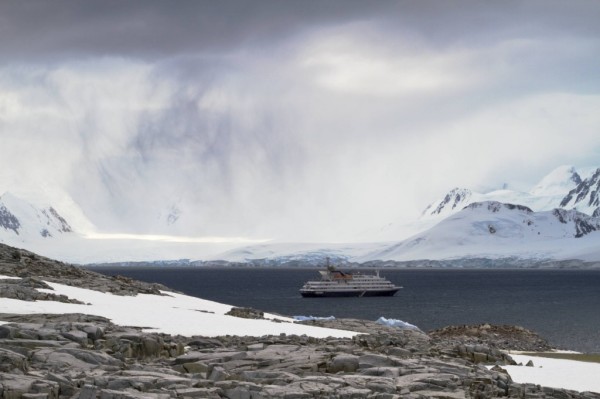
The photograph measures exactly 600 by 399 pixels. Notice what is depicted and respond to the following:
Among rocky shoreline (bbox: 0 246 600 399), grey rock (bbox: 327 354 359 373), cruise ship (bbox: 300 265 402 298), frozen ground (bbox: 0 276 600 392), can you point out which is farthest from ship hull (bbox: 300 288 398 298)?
grey rock (bbox: 327 354 359 373)

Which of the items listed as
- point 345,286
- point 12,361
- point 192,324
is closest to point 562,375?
point 192,324

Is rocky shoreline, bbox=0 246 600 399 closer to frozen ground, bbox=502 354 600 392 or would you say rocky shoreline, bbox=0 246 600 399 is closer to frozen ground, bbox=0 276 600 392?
frozen ground, bbox=502 354 600 392

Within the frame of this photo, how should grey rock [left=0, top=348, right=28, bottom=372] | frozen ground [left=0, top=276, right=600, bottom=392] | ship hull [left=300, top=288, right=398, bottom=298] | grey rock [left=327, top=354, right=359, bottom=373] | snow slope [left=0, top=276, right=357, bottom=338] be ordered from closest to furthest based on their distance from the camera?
grey rock [left=0, top=348, right=28, bottom=372]
grey rock [left=327, top=354, right=359, bottom=373]
frozen ground [left=0, top=276, right=600, bottom=392]
snow slope [left=0, top=276, right=357, bottom=338]
ship hull [left=300, top=288, right=398, bottom=298]

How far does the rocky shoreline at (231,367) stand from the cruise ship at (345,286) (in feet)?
475

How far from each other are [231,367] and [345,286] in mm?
158974

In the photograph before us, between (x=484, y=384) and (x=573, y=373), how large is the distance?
11.1 metres

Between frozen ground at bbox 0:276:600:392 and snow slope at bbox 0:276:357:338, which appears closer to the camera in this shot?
frozen ground at bbox 0:276:600:392

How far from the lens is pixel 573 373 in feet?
131

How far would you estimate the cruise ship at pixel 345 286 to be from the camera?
188 m

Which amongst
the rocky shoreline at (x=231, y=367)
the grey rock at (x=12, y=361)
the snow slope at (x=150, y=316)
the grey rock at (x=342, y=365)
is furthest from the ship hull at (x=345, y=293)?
the grey rock at (x=12, y=361)

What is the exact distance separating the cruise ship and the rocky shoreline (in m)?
145

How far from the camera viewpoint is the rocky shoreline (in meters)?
27.0

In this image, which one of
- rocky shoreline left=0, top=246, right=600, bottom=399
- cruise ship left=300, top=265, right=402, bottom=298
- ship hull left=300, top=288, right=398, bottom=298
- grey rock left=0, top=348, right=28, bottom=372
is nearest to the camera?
rocky shoreline left=0, top=246, right=600, bottom=399

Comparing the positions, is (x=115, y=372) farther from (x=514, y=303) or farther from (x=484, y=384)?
(x=514, y=303)
